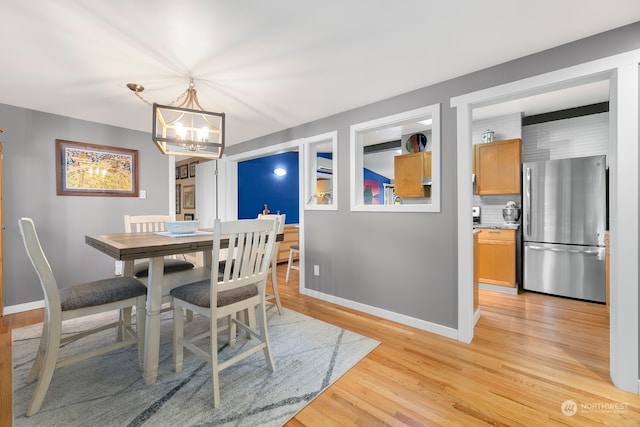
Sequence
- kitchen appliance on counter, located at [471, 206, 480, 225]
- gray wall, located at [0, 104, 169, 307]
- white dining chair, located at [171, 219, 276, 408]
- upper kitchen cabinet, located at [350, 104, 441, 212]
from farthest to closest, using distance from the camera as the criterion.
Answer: kitchen appliance on counter, located at [471, 206, 480, 225], gray wall, located at [0, 104, 169, 307], upper kitchen cabinet, located at [350, 104, 441, 212], white dining chair, located at [171, 219, 276, 408]

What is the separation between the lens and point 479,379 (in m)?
1.78

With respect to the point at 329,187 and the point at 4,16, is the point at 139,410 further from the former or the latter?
the point at 329,187

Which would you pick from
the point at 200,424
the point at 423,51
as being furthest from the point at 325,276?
the point at 423,51

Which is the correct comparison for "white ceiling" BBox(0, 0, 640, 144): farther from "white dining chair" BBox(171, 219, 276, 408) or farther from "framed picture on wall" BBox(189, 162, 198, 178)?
"framed picture on wall" BBox(189, 162, 198, 178)

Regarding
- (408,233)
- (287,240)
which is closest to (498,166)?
(408,233)

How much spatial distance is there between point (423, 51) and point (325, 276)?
8.04ft

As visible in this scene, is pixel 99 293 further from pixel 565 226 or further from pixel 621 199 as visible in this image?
pixel 565 226

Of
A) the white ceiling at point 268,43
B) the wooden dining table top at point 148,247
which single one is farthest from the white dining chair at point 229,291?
the white ceiling at point 268,43

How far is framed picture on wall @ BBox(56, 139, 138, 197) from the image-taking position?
3256 mm

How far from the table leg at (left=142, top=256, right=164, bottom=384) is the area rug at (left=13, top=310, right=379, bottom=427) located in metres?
0.09

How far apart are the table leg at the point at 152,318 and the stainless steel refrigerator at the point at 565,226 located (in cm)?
415

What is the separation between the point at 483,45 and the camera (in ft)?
6.20

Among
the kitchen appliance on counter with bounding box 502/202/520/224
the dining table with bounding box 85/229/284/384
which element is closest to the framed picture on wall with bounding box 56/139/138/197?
the dining table with bounding box 85/229/284/384

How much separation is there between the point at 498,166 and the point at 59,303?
15.4 feet
